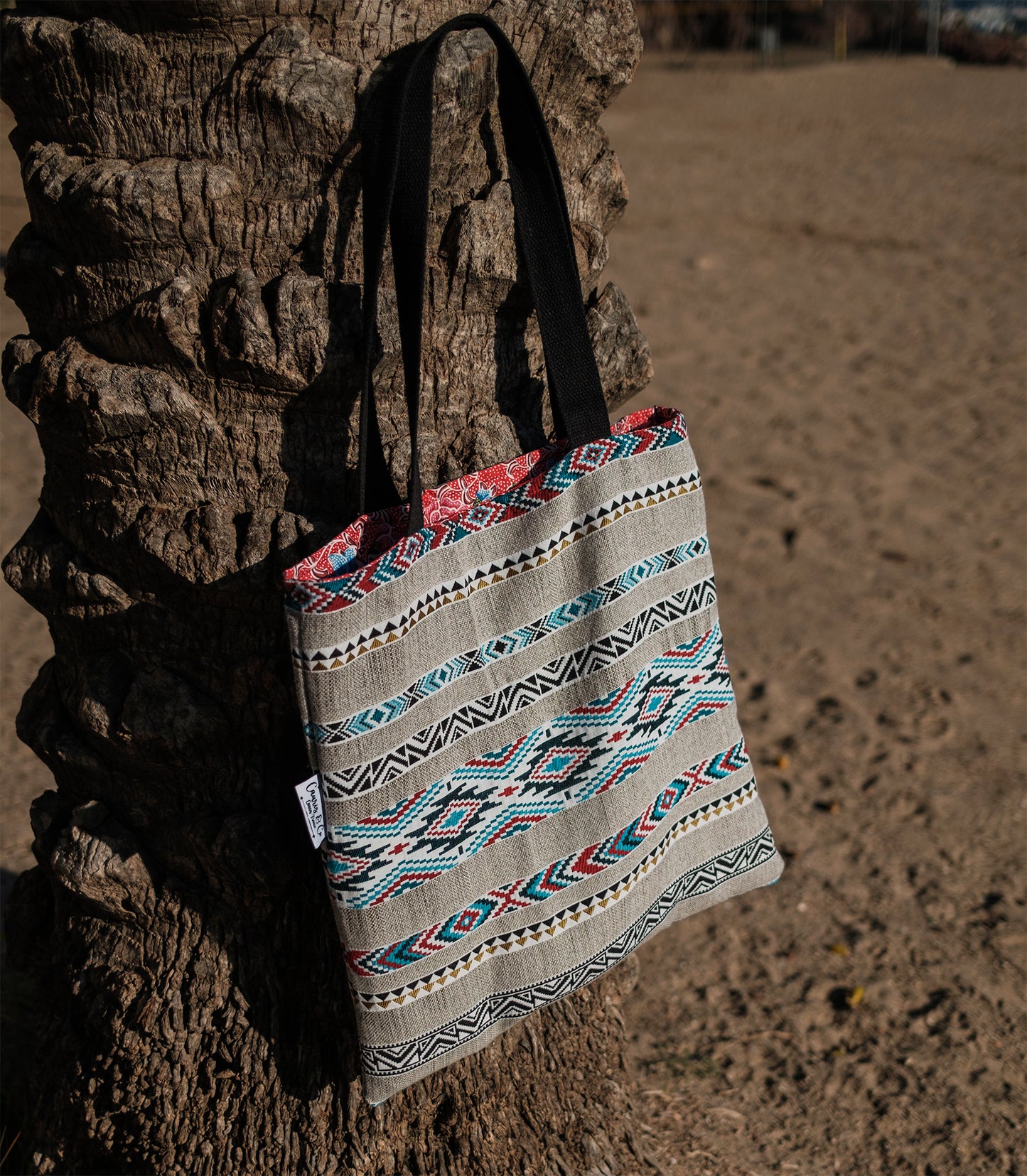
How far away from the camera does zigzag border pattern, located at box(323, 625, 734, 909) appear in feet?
4.57

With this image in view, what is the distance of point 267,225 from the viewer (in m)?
1.37

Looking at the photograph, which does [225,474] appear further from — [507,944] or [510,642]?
[507,944]

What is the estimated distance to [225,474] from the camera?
1480 millimetres

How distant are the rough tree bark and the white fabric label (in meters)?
0.21

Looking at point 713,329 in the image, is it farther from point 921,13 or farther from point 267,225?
point 921,13

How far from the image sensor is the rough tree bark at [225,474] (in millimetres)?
1334

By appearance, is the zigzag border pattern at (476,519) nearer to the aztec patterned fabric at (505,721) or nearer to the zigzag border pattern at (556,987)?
the aztec patterned fabric at (505,721)

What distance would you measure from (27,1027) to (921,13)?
2096 cm

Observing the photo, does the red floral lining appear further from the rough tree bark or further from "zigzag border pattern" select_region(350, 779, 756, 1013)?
"zigzag border pattern" select_region(350, 779, 756, 1013)

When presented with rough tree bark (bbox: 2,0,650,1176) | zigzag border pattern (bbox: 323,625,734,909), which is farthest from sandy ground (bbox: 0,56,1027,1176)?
zigzag border pattern (bbox: 323,625,734,909)

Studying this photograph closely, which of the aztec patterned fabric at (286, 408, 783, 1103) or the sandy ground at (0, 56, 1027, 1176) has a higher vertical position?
the aztec patterned fabric at (286, 408, 783, 1103)

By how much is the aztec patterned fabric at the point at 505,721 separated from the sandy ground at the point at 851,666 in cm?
105

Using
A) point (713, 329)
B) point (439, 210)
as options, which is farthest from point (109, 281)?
point (713, 329)

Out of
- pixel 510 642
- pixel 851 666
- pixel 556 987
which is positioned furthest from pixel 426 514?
pixel 851 666
